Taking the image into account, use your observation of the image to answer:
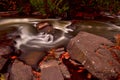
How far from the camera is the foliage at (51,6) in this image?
8758mm

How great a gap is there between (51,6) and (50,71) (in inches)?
185

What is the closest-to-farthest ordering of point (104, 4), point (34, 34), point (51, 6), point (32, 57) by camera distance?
point (32, 57)
point (34, 34)
point (51, 6)
point (104, 4)

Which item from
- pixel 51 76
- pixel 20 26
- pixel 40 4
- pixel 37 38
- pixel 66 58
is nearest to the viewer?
pixel 51 76

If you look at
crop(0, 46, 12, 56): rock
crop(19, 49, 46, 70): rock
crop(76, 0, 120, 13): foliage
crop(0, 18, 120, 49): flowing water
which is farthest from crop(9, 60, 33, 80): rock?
crop(76, 0, 120, 13): foliage

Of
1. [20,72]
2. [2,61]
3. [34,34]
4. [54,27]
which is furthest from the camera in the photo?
[54,27]

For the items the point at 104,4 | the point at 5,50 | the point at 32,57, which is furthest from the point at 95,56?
the point at 104,4

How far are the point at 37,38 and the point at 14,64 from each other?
82.2 inches

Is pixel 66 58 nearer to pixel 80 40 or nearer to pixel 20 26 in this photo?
pixel 80 40

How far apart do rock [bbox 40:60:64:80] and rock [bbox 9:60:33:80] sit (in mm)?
313

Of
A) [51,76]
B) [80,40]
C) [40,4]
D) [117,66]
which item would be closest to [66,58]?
[80,40]

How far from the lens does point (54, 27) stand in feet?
26.2

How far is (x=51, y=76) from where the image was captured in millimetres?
4500

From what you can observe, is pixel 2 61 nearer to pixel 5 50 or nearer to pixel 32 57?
pixel 5 50

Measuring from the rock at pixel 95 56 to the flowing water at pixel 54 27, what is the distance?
1.05 metres
